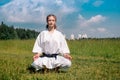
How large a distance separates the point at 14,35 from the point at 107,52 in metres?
94.9

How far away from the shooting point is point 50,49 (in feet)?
31.3

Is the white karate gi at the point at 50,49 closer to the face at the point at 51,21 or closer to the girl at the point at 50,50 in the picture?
the girl at the point at 50,50

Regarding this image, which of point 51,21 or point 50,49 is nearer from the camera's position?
point 51,21

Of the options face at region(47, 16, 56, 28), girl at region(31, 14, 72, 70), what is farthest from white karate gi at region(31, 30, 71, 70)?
face at region(47, 16, 56, 28)

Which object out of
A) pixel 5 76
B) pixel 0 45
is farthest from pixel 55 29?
pixel 0 45

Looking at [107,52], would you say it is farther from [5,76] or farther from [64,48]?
[5,76]

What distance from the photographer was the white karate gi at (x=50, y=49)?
952cm

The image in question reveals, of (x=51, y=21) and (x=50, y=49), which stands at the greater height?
(x=51, y=21)

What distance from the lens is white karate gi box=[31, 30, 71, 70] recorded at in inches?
375

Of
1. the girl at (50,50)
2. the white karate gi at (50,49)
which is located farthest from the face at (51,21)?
the white karate gi at (50,49)

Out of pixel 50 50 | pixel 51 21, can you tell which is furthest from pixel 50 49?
pixel 51 21

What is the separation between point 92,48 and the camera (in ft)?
79.7

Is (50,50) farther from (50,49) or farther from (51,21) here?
(51,21)

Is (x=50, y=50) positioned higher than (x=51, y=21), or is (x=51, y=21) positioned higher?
(x=51, y=21)
